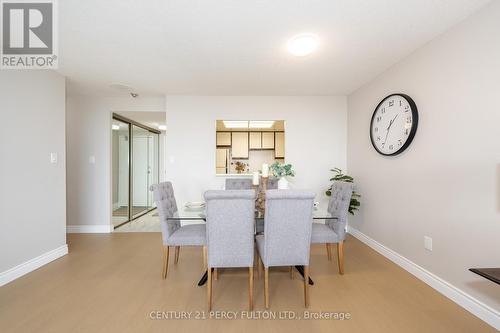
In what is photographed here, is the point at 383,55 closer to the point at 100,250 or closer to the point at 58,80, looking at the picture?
the point at 58,80

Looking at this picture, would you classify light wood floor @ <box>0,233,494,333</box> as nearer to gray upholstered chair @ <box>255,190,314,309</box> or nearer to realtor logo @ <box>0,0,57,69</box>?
gray upholstered chair @ <box>255,190,314,309</box>

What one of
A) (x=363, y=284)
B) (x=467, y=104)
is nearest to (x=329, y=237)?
(x=363, y=284)

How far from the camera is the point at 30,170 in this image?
236 cm

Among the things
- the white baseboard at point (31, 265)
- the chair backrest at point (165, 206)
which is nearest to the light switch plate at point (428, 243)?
the chair backrest at point (165, 206)

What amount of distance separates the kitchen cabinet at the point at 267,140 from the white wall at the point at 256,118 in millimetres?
2059

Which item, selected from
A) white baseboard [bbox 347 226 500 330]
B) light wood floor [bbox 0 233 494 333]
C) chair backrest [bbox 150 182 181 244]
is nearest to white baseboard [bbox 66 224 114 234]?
light wood floor [bbox 0 233 494 333]

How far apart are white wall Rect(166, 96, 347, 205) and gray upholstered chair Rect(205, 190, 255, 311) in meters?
2.01

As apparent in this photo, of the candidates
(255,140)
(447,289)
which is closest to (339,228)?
(447,289)

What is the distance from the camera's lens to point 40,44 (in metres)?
2.09

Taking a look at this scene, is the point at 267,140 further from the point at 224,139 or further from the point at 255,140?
the point at 224,139

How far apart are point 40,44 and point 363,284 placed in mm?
3986

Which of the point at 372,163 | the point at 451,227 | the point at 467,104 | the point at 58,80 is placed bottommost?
the point at 451,227

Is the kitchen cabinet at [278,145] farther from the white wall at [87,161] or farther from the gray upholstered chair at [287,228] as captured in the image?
the gray upholstered chair at [287,228]

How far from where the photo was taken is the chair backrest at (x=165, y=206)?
2.11 meters
